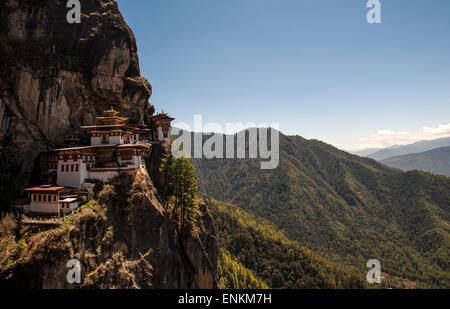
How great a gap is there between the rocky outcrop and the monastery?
10.3ft

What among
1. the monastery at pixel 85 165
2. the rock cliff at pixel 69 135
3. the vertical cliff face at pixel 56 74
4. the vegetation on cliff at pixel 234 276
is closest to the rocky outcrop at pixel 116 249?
the rock cliff at pixel 69 135

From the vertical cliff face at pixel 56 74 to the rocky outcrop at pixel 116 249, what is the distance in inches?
712

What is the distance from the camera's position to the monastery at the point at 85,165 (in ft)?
120

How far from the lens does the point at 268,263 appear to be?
142875 millimetres

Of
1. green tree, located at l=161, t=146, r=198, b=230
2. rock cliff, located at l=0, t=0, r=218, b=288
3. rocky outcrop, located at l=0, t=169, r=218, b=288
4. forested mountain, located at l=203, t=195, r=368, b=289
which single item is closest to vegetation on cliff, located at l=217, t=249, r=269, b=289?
forested mountain, located at l=203, t=195, r=368, b=289

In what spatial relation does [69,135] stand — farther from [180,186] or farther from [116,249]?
[116,249]

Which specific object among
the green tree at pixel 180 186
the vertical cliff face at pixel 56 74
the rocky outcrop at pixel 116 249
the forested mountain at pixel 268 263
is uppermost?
the vertical cliff face at pixel 56 74

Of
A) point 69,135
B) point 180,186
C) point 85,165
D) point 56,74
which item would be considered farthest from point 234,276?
point 56,74

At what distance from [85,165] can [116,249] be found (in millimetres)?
15967

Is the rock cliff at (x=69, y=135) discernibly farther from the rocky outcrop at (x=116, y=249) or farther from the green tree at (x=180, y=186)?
the green tree at (x=180, y=186)

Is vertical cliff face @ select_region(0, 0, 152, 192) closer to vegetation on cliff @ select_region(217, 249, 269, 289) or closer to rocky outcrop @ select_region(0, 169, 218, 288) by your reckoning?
rocky outcrop @ select_region(0, 169, 218, 288)

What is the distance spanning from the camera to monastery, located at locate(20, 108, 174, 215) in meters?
36.5
